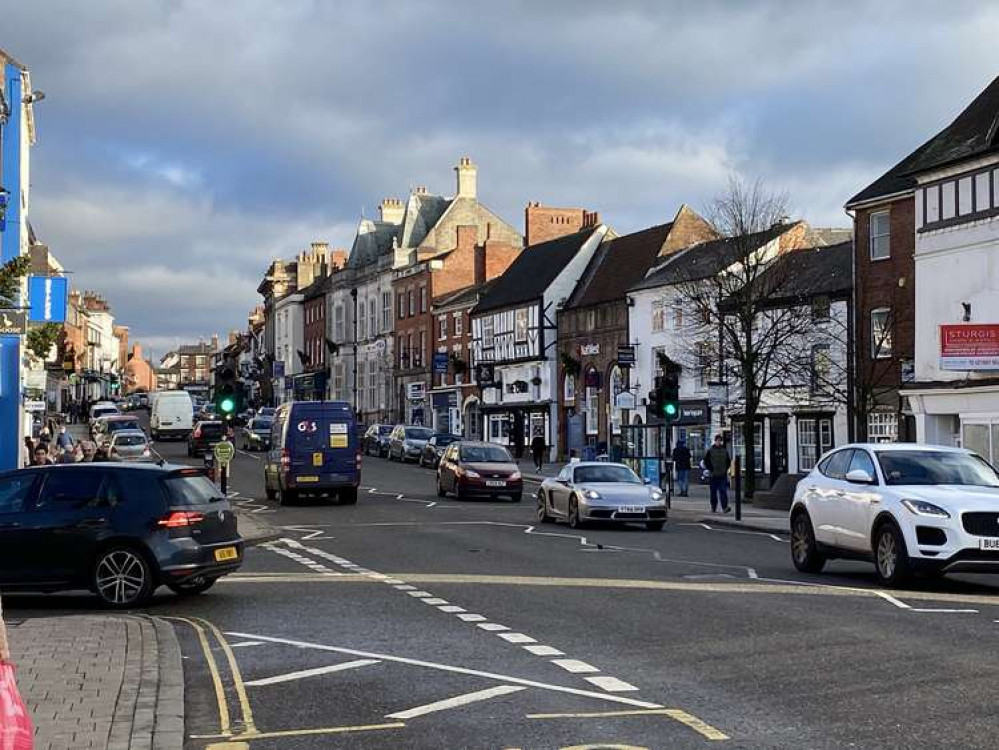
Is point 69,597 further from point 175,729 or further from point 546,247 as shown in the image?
point 546,247

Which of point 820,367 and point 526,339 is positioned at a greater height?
point 526,339

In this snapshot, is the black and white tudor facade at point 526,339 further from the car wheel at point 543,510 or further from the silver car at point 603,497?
the silver car at point 603,497

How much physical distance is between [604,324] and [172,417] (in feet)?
89.5

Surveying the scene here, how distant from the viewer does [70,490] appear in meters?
15.6

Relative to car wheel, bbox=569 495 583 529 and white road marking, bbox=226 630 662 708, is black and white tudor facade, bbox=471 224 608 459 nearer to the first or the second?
car wheel, bbox=569 495 583 529

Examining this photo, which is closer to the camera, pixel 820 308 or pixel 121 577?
pixel 121 577

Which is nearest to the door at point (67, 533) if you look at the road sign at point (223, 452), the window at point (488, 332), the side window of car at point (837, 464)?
the side window of car at point (837, 464)

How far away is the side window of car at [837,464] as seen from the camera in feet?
59.6

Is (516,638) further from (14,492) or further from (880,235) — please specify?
(880,235)

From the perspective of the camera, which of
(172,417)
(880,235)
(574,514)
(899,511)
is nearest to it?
(899,511)

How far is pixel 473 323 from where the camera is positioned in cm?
8044

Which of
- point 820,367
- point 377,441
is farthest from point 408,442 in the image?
point 820,367

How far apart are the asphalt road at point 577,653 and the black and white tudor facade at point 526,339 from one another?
4898 centimetres

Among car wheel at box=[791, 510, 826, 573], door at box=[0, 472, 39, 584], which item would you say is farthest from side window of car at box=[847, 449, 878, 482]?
door at box=[0, 472, 39, 584]
